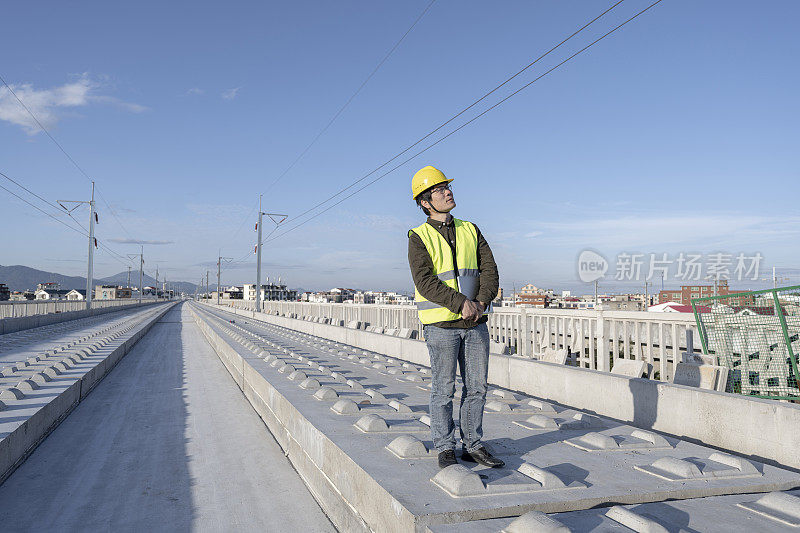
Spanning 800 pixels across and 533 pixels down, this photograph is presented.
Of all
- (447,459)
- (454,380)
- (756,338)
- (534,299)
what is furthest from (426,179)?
(534,299)

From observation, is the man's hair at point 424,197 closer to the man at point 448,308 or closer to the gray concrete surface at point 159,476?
the man at point 448,308

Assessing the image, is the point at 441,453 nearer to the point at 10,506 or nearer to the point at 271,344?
the point at 10,506

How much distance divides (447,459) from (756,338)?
16.6 ft

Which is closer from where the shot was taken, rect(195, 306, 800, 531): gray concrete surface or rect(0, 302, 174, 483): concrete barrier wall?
rect(195, 306, 800, 531): gray concrete surface

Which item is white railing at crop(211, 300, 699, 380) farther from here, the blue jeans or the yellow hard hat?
the yellow hard hat

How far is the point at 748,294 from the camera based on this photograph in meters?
6.50

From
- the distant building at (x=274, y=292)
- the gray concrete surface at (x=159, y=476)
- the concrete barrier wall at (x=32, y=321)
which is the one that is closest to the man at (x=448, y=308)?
the gray concrete surface at (x=159, y=476)

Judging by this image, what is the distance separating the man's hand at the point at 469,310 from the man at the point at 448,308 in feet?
0.04

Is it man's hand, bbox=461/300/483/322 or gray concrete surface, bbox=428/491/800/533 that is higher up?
man's hand, bbox=461/300/483/322

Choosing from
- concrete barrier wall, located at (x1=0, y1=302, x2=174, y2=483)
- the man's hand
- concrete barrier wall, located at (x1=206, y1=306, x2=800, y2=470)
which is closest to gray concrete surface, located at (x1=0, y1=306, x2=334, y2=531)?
concrete barrier wall, located at (x1=0, y1=302, x2=174, y2=483)

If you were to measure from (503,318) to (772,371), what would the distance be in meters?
5.95

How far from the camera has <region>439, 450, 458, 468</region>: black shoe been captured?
11.5 ft

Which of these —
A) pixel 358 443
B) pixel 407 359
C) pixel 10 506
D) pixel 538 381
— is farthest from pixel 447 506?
pixel 407 359

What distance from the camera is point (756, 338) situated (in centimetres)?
646
